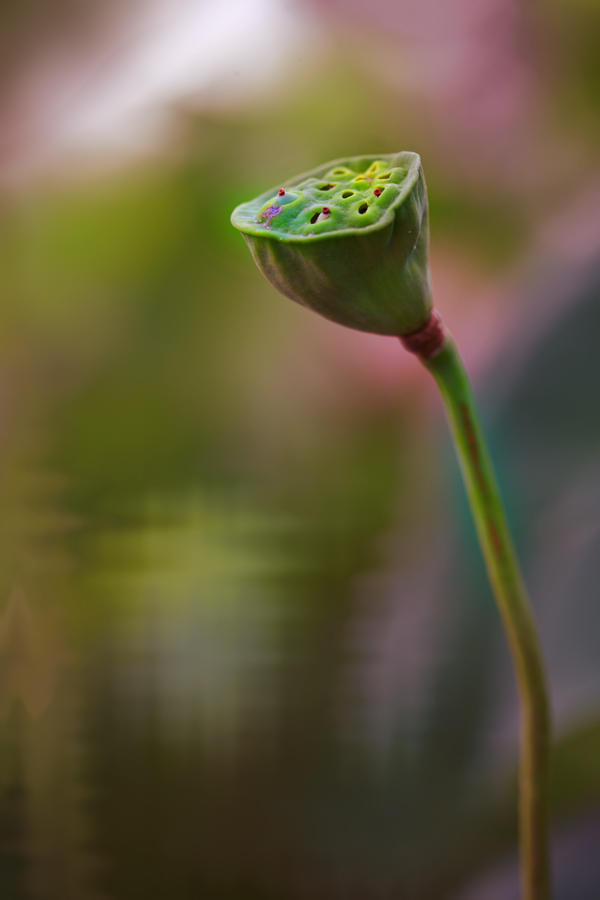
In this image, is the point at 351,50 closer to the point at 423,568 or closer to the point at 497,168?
the point at 497,168

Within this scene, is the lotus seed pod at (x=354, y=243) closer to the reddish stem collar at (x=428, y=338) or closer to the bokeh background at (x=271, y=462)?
the reddish stem collar at (x=428, y=338)

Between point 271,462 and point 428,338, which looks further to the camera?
point 271,462

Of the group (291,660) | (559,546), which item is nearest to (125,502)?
(291,660)

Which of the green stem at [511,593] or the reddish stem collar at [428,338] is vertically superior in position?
the reddish stem collar at [428,338]

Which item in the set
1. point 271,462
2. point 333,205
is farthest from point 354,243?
point 271,462

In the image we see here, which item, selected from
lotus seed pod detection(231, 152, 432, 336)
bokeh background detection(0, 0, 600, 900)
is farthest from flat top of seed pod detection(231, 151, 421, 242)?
bokeh background detection(0, 0, 600, 900)

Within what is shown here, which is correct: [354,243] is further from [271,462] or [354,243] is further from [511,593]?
[271,462]

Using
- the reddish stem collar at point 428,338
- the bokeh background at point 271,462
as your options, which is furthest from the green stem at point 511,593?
the bokeh background at point 271,462

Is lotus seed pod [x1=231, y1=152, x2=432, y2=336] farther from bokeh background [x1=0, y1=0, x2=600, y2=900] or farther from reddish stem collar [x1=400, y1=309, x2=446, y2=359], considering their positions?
bokeh background [x1=0, y1=0, x2=600, y2=900]
